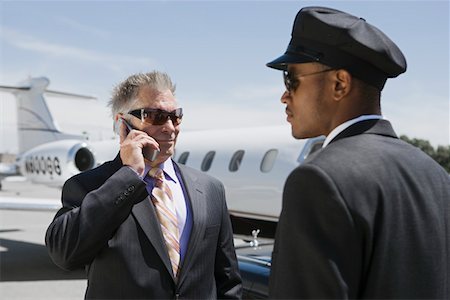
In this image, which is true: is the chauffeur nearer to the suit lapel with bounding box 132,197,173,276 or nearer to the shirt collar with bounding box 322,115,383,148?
the shirt collar with bounding box 322,115,383,148

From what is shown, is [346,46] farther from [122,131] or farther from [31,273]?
[31,273]

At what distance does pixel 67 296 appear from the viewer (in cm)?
798

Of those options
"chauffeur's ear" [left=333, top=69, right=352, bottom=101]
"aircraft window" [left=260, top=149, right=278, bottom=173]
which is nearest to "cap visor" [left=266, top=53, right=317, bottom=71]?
"chauffeur's ear" [left=333, top=69, right=352, bottom=101]

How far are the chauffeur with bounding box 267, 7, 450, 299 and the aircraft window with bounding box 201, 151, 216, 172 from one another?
31.9 feet

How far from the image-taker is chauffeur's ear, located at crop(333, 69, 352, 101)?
1.60m

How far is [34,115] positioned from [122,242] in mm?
20768

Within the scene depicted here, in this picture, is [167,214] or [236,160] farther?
[236,160]

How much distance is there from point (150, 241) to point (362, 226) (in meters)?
1.23

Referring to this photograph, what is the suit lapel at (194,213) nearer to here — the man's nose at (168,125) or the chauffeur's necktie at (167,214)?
the chauffeur's necktie at (167,214)

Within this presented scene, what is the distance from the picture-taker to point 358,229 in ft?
4.55

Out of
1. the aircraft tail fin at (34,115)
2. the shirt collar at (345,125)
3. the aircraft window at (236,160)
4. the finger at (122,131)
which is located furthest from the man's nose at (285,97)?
the aircraft tail fin at (34,115)

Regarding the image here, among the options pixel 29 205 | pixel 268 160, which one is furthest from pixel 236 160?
pixel 29 205

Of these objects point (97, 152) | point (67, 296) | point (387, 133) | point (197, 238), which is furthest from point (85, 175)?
point (97, 152)

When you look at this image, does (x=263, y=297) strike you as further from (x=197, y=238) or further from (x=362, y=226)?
(x=362, y=226)
